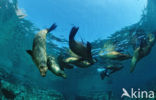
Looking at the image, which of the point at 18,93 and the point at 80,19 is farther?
the point at 80,19

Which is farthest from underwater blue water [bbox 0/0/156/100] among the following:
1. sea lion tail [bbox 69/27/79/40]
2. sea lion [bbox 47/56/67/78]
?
sea lion tail [bbox 69/27/79/40]

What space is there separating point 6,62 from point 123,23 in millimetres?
25694

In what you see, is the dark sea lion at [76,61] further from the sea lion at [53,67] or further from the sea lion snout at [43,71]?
the sea lion snout at [43,71]

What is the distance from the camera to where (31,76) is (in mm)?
37000

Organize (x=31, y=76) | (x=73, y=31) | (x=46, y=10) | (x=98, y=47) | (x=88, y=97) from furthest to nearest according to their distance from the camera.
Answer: (x=31, y=76)
(x=98, y=47)
(x=88, y=97)
(x=46, y=10)
(x=73, y=31)

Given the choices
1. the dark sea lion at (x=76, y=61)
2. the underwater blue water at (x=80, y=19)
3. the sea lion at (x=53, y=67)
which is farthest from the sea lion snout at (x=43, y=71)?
the underwater blue water at (x=80, y=19)

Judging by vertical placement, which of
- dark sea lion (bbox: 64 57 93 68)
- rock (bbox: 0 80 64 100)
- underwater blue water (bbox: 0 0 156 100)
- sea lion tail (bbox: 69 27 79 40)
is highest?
underwater blue water (bbox: 0 0 156 100)

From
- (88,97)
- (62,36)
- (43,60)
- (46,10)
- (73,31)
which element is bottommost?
(43,60)

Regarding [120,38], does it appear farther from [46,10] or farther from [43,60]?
[43,60]

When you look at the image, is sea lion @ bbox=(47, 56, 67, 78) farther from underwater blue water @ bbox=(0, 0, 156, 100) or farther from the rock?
underwater blue water @ bbox=(0, 0, 156, 100)

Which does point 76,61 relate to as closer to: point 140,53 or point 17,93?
point 140,53

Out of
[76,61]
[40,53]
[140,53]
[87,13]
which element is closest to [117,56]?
[140,53]

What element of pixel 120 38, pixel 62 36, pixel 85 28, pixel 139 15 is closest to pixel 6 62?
pixel 62 36

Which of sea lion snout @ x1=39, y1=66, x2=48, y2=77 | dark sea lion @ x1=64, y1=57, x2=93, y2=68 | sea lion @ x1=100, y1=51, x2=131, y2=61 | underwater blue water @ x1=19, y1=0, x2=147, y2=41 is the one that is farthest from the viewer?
underwater blue water @ x1=19, y1=0, x2=147, y2=41
